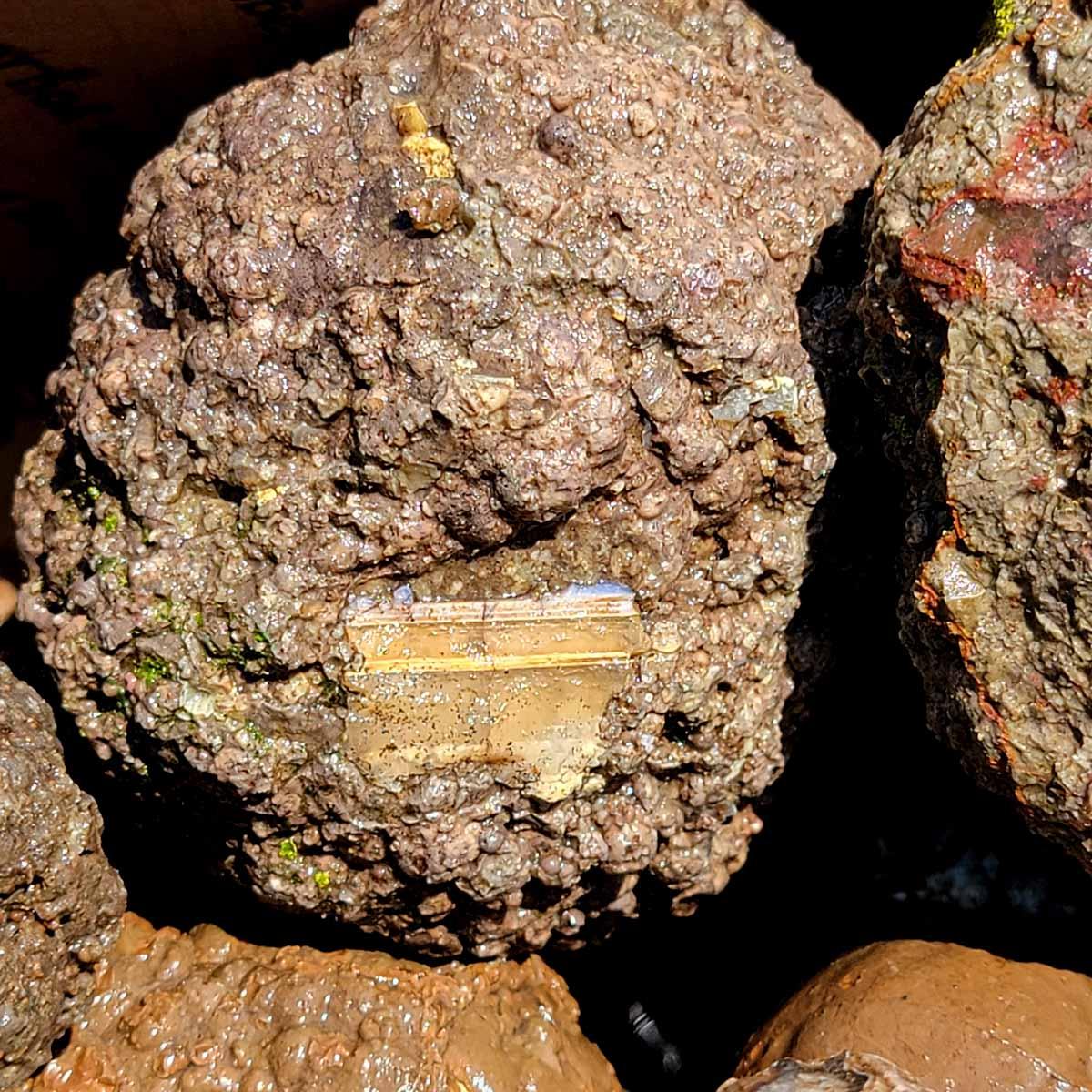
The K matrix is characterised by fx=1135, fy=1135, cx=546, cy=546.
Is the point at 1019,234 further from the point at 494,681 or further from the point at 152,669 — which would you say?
the point at 152,669

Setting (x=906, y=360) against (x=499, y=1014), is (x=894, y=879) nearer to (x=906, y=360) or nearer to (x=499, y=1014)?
(x=499, y=1014)

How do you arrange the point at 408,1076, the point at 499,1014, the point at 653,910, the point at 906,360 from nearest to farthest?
1. the point at 906,360
2. the point at 408,1076
3. the point at 499,1014
4. the point at 653,910

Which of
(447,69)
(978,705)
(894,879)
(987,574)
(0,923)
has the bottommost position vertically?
(0,923)

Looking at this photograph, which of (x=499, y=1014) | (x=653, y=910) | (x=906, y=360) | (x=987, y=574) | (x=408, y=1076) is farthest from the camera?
(x=653, y=910)

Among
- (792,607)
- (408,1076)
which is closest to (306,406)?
(792,607)

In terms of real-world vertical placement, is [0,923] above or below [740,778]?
below

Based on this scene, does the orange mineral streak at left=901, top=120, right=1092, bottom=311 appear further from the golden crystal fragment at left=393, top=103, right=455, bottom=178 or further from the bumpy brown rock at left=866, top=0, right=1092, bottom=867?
the golden crystal fragment at left=393, top=103, right=455, bottom=178

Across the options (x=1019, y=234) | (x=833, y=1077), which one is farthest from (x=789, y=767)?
(x=1019, y=234)
